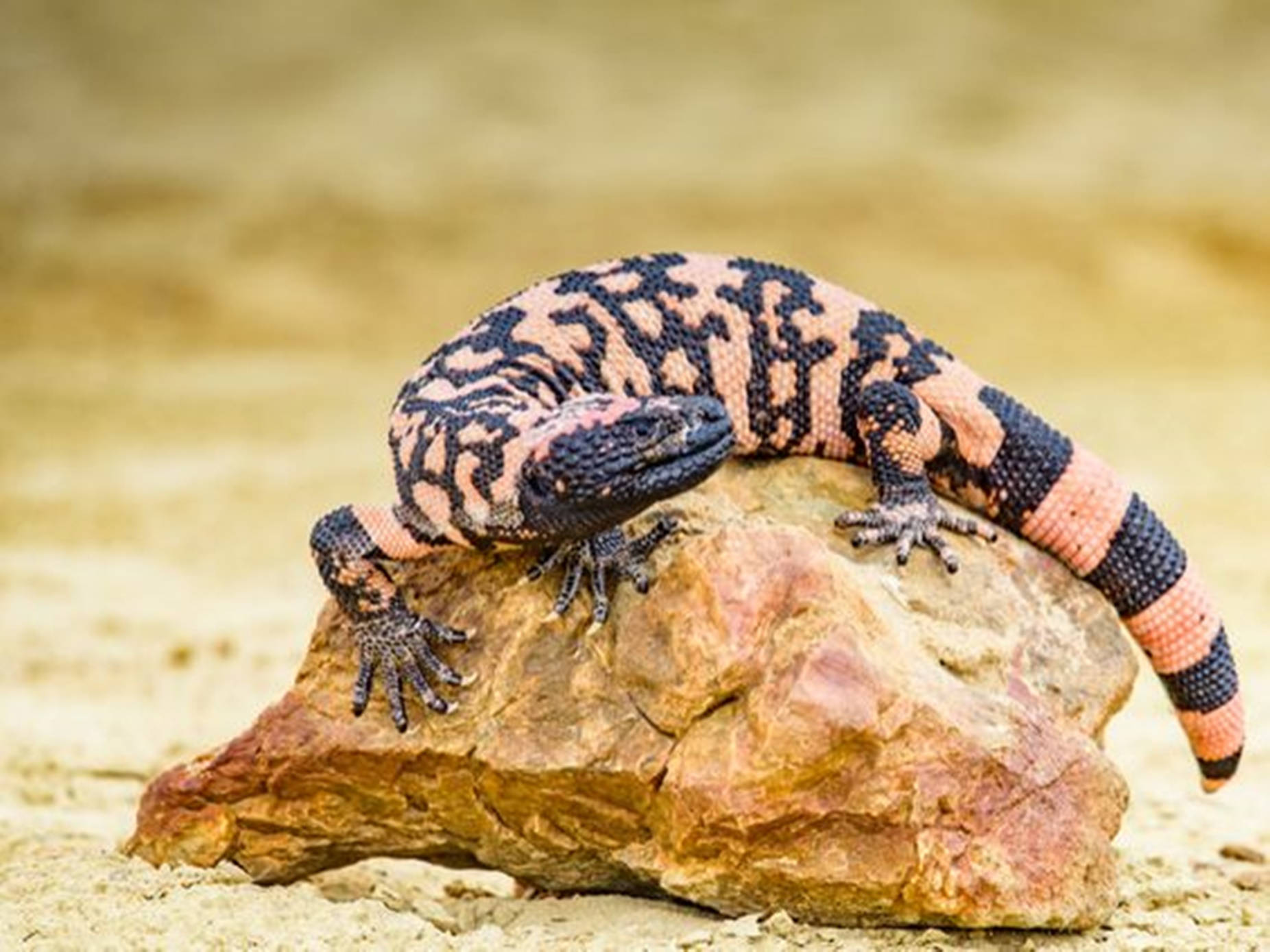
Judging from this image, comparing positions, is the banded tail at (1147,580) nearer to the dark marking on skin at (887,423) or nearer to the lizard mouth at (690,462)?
the dark marking on skin at (887,423)

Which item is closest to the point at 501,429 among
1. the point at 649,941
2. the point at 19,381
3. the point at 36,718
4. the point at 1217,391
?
the point at 649,941

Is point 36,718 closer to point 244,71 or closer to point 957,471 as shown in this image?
point 957,471

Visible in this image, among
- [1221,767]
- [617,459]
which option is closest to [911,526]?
[617,459]

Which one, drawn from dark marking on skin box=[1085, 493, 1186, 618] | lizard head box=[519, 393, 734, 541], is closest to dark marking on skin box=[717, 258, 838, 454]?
dark marking on skin box=[1085, 493, 1186, 618]

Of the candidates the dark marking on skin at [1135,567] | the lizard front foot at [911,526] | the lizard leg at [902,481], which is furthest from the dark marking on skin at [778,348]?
the dark marking on skin at [1135,567]

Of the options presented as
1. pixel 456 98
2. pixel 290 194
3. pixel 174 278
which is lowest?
pixel 174 278

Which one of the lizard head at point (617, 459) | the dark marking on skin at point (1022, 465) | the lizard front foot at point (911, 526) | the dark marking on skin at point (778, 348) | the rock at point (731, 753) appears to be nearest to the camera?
the rock at point (731, 753)

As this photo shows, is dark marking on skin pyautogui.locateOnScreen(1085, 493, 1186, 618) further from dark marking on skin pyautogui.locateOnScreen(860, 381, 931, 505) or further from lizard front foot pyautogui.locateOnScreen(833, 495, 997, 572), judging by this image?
dark marking on skin pyautogui.locateOnScreen(860, 381, 931, 505)
